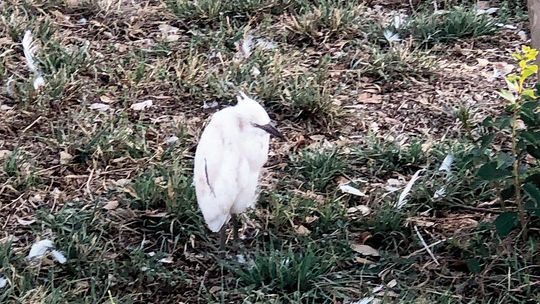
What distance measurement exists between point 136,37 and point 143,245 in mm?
1705

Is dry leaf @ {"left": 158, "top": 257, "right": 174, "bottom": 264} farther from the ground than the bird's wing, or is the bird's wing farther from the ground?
the bird's wing

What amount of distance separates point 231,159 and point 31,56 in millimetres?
1769

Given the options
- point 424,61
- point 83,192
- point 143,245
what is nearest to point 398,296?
point 143,245

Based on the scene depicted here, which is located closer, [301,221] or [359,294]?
[359,294]

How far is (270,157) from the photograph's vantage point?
3490 mm

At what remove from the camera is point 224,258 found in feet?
9.51

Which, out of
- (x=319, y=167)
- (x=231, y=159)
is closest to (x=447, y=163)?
(x=319, y=167)

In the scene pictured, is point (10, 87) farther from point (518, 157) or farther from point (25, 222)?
point (518, 157)

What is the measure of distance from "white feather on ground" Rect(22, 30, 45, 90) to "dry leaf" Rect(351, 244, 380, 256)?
1729 millimetres

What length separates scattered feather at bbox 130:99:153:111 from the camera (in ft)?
12.4

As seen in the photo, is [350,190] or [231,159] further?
[350,190]

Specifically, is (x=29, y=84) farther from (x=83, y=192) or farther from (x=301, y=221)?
(x=301, y=221)

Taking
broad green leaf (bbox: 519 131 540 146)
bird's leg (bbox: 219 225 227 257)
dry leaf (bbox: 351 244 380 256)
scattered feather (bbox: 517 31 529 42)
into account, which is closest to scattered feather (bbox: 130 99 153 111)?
bird's leg (bbox: 219 225 227 257)

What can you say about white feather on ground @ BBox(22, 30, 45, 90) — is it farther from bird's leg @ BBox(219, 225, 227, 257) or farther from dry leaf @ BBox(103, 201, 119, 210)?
bird's leg @ BBox(219, 225, 227, 257)
